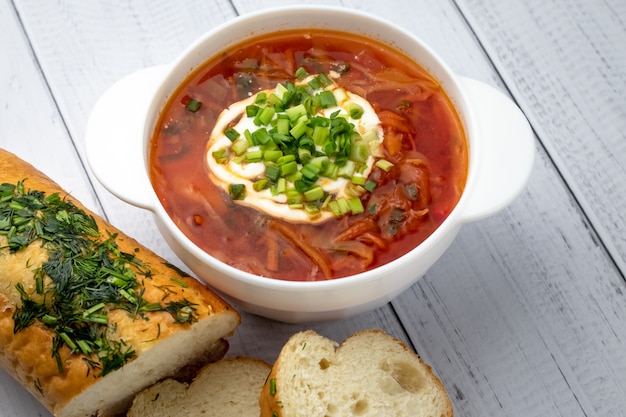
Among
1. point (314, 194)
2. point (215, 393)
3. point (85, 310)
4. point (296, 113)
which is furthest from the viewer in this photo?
point (215, 393)

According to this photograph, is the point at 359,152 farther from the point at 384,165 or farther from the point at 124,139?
the point at 124,139

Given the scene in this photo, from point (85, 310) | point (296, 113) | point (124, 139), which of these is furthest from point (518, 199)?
point (85, 310)

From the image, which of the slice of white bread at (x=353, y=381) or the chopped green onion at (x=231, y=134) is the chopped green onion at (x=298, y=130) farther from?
the slice of white bread at (x=353, y=381)

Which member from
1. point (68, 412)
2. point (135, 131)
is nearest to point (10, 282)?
point (68, 412)

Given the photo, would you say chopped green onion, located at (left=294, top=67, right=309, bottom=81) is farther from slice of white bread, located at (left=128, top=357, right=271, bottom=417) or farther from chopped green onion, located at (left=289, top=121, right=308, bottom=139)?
slice of white bread, located at (left=128, top=357, right=271, bottom=417)

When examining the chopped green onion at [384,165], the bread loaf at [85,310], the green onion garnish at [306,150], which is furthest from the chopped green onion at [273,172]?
the bread loaf at [85,310]

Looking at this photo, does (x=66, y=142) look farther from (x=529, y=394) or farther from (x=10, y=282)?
(x=529, y=394)
